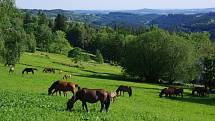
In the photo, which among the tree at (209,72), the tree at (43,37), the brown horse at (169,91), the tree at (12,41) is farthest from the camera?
the tree at (43,37)

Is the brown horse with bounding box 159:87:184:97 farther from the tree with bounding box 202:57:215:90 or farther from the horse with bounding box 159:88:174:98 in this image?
the tree with bounding box 202:57:215:90

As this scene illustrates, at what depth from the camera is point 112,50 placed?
539 ft

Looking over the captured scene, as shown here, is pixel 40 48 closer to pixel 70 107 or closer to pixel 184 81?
pixel 184 81

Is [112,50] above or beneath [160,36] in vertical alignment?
beneath

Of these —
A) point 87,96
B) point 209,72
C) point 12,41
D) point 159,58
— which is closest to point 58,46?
point 159,58

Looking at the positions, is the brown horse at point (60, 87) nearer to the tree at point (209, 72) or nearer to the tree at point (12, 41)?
the tree at point (12, 41)

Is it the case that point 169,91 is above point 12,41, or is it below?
below

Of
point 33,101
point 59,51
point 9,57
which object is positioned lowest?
point 59,51

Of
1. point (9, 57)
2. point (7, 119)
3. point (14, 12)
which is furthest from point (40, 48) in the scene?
point (7, 119)

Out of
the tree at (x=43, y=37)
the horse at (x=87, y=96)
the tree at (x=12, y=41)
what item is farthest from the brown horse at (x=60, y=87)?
the tree at (x=43, y=37)

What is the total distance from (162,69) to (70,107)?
7051 centimetres

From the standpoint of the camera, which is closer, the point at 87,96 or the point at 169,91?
the point at 87,96

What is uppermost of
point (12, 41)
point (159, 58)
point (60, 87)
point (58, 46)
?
point (60, 87)

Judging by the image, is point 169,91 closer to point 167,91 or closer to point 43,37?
point 167,91
